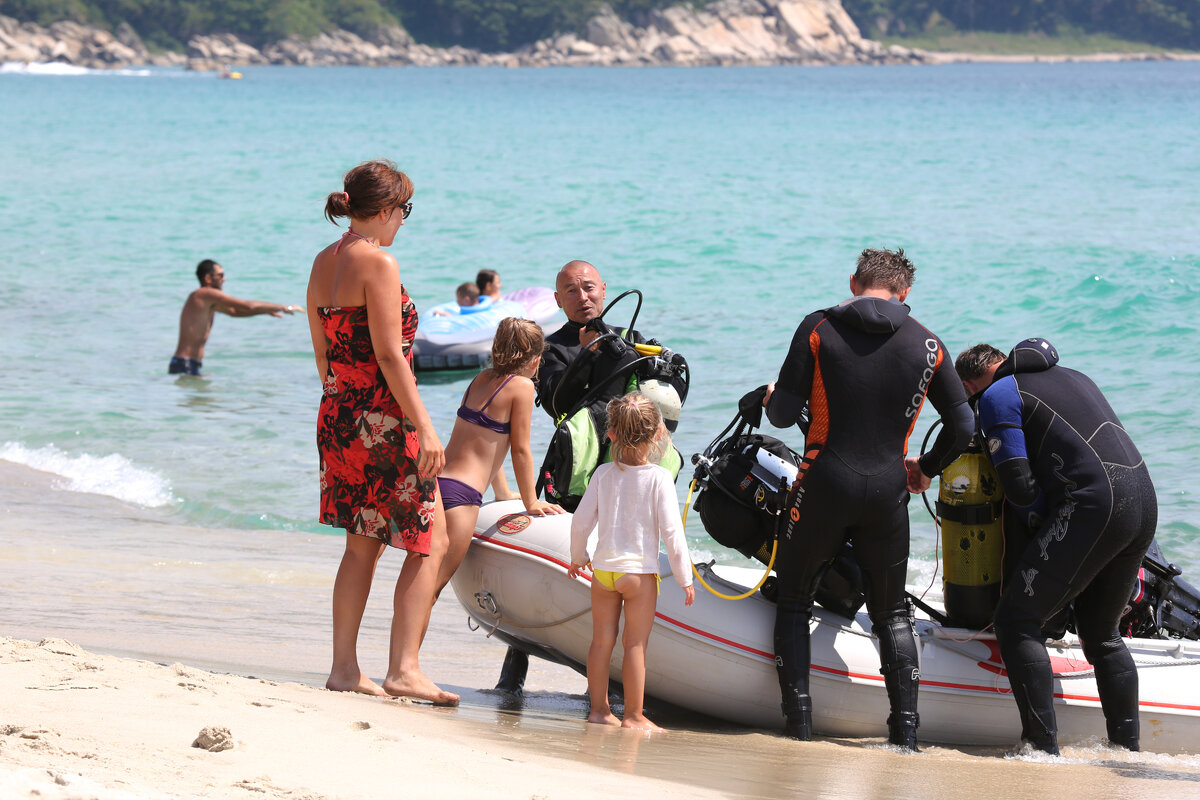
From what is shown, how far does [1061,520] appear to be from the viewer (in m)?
4.16

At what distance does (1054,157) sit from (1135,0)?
130601 mm

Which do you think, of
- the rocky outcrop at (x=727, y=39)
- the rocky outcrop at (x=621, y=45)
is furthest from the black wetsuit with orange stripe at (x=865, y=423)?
the rocky outcrop at (x=727, y=39)

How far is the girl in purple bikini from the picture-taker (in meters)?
4.42

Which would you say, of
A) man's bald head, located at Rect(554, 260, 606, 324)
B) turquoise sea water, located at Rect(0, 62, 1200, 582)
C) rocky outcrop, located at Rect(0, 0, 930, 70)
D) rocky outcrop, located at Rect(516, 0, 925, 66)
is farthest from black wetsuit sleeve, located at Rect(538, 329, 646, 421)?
rocky outcrop, located at Rect(516, 0, 925, 66)

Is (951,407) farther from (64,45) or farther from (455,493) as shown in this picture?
(64,45)

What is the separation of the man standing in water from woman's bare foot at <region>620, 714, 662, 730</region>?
8.27m

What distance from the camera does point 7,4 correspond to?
126 m

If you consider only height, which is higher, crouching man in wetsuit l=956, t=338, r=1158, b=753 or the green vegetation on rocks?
the green vegetation on rocks

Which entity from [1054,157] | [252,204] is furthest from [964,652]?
[1054,157]

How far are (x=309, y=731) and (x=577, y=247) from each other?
63.1ft

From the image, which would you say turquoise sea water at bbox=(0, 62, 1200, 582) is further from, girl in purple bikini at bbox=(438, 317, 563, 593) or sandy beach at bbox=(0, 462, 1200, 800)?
girl in purple bikini at bbox=(438, 317, 563, 593)

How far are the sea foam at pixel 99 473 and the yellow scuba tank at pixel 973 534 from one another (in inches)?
218

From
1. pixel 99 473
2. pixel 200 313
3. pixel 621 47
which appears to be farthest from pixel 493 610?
pixel 621 47

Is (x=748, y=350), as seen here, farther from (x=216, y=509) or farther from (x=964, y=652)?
(x=964, y=652)
